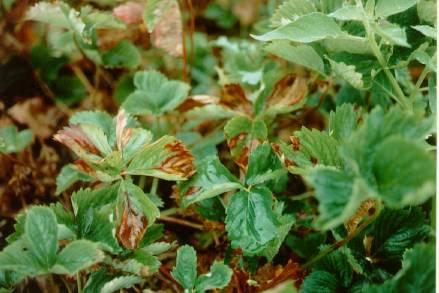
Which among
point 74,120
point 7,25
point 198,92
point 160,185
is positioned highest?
point 7,25

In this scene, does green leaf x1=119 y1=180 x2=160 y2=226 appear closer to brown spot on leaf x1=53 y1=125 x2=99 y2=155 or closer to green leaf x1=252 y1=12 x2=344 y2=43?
brown spot on leaf x1=53 y1=125 x2=99 y2=155

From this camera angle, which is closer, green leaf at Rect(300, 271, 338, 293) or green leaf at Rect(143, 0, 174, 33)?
green leaf at Rect(300, 271, 338, 293)

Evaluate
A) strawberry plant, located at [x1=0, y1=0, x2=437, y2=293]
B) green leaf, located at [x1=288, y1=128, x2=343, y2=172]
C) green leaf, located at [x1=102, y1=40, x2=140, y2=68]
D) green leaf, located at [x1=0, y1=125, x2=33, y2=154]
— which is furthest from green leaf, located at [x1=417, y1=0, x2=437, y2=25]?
green leaf, located at [x1=0, y1=125, x2=33, y2=154]

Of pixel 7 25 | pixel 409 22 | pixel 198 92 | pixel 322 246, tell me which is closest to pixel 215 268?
pixel 322 246

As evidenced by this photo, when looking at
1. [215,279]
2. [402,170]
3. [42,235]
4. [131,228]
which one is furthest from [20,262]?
[402,170]

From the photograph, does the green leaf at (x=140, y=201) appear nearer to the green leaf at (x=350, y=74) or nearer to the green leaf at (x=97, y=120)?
the green leaf at (x=97, y=120)

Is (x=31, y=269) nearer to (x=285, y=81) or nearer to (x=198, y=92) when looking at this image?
(x=285, y=81)

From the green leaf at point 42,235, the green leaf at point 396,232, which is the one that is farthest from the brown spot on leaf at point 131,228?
the green leaf at point 396,232
